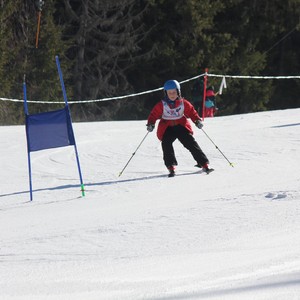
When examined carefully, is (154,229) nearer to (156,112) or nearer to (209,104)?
(156,112)

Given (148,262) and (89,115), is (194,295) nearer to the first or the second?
(148,262)

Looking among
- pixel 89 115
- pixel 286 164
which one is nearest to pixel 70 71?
pixel 89 115

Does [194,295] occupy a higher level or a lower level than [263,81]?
higher

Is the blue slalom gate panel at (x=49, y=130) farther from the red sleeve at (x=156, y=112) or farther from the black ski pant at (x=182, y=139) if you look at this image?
the black ski pant at (x=182, y=139)

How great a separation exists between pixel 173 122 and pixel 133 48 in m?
20.0

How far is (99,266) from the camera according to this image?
5656 millimetres

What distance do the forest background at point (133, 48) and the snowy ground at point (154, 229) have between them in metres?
14.8

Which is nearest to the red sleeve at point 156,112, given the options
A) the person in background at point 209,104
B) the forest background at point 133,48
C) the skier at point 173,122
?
the skier at point 173,122

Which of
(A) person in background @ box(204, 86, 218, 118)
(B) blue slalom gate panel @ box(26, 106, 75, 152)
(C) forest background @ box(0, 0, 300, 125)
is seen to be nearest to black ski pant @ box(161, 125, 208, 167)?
(B) blue slalom gate panel @ box(26, 106, 75, 152)

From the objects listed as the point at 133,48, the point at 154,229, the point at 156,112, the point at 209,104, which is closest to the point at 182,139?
the point at 156,112

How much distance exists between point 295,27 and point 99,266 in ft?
97.5

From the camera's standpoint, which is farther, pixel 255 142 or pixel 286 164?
pixel 255 142

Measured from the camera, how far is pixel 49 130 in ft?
31.4

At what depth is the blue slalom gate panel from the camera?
9.52 metres
